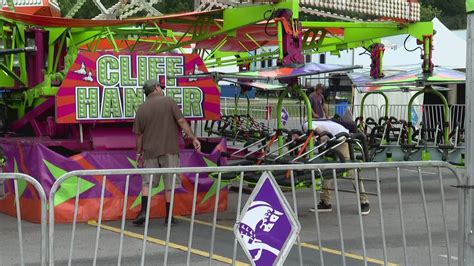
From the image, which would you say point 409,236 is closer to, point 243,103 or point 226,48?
point 226,48

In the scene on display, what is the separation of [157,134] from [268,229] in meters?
4.15

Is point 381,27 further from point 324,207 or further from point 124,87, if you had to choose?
point 124,87

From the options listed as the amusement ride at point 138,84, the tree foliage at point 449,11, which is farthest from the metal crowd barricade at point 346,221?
the tree foliage at point 449,11

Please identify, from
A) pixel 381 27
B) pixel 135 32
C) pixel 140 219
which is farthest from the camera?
pixel 135 32

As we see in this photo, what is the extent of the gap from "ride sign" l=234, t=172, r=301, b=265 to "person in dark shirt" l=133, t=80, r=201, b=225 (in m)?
3.89

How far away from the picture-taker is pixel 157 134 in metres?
9.66

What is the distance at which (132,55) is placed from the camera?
10.4m

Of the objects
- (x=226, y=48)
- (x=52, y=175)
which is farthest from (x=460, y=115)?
(x=52, y=175)

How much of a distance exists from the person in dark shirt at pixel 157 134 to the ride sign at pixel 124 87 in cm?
70

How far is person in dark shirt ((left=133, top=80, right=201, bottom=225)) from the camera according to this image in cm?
966

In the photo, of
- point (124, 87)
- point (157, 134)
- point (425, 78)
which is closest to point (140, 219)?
point (157, 134)

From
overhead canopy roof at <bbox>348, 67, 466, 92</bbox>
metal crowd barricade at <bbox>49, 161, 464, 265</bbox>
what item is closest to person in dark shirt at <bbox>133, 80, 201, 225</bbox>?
metal crowd barricade at <bbox>49, 161, 464, 265</bbox>

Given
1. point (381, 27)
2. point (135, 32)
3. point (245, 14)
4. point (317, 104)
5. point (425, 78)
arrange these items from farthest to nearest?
point (317, 104), point (135, 32), point (381, 27), point (425, 78), point (245, 14)

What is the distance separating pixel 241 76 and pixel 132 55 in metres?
1.80
